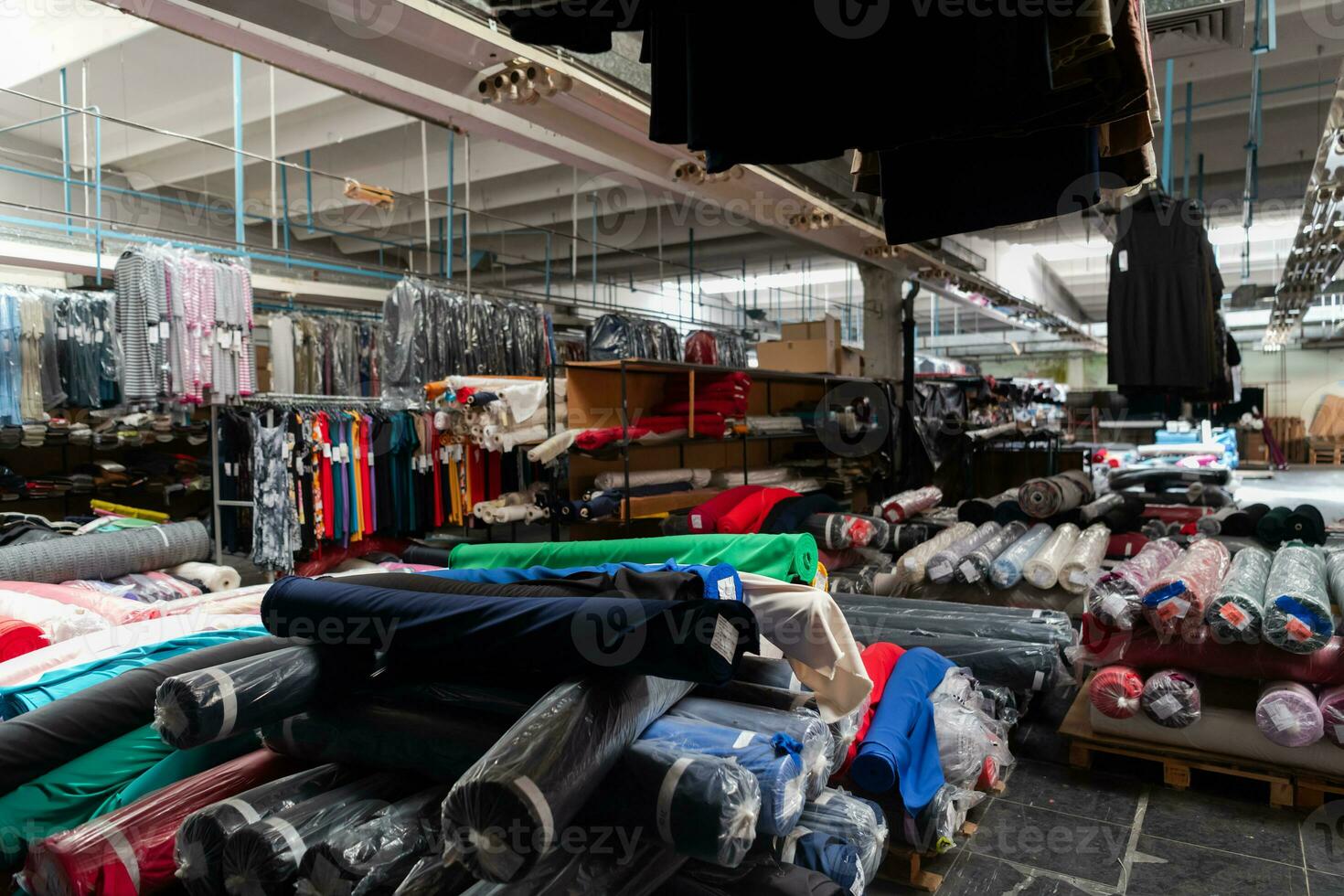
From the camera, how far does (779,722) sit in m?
1.80

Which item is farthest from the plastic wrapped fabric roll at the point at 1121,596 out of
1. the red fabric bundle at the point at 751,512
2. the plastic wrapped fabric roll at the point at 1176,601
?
the red fabric bundle at the point at 751,512

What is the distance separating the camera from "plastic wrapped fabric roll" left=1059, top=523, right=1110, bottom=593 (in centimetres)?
436

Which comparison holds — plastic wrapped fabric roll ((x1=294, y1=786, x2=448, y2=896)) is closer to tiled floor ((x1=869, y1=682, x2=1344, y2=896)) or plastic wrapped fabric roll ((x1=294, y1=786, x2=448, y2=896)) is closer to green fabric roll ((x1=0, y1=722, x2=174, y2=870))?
green fabric roll ((x1=0, y1=722, x2=174, y2=870))

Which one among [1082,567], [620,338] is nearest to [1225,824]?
[1082,567]

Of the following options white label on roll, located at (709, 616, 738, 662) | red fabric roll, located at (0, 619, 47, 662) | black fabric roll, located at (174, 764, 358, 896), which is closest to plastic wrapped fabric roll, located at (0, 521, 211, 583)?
red fabric roll, located at (0, 619, 47, 662)

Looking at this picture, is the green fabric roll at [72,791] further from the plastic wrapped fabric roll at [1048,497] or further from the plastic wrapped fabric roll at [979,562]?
the plastic wrapped fabric roll at [1048,497]

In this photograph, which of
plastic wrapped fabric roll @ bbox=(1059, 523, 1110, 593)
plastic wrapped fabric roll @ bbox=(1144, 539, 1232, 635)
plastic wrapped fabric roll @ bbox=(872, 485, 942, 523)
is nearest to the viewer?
plastic wrapped fabric roll @ bbox=(1144, 539, 1232, 635)

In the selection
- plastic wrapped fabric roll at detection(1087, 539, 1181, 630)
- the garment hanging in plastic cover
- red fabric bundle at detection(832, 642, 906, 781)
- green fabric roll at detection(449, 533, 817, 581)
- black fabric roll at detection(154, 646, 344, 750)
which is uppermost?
the garment hanging in plastic cover

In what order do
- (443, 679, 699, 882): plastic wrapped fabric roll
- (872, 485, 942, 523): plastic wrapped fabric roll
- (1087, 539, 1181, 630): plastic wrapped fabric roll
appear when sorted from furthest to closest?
(872, 485, 942, 523): plastic wrapped fabric roll < (1087, 539, 1181, 630): plastic wrapped fabric roll < (443, 679, 699, 882): plastic wrapped fabric roll

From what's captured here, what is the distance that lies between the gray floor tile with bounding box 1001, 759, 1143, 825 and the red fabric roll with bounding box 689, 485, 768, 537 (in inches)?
83.3

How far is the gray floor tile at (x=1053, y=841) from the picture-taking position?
265 centimetres

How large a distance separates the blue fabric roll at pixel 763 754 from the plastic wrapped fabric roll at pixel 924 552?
3.15 metres

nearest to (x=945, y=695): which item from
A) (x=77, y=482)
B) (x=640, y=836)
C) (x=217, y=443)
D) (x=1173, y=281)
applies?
(x=640, y=836)

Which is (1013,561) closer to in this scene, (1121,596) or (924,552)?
(924,552)
